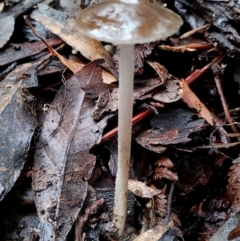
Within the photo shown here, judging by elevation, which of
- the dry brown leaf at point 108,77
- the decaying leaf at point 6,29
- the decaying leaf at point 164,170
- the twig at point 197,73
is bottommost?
the decaying leaf at point 164,170

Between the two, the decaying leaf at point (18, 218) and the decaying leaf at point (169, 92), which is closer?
the decaying leaf at point (18, 218)

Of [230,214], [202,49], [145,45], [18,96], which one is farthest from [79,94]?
[230,214]

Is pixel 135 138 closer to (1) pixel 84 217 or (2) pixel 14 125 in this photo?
(1) pixel 84 217

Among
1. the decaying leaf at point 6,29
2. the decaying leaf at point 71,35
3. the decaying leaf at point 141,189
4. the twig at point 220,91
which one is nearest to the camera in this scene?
the decaying leaf at point 141,189

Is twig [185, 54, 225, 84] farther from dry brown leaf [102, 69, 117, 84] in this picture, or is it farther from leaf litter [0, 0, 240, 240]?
dry brown leaf [102, 69, 117, 84]

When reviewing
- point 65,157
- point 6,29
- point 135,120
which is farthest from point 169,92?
point 6,29

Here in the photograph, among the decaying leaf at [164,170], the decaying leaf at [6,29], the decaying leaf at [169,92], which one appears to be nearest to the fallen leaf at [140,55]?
the decaying leaf at [169,92]

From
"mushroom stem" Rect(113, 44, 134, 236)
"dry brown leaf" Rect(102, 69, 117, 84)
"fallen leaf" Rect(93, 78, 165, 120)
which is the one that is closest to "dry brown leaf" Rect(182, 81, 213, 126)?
"fallen leaf" Rect(93, 78, 165, 120)

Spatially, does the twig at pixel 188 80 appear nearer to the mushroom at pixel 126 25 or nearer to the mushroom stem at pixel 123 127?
the mushroom stem at pixel 123 127
